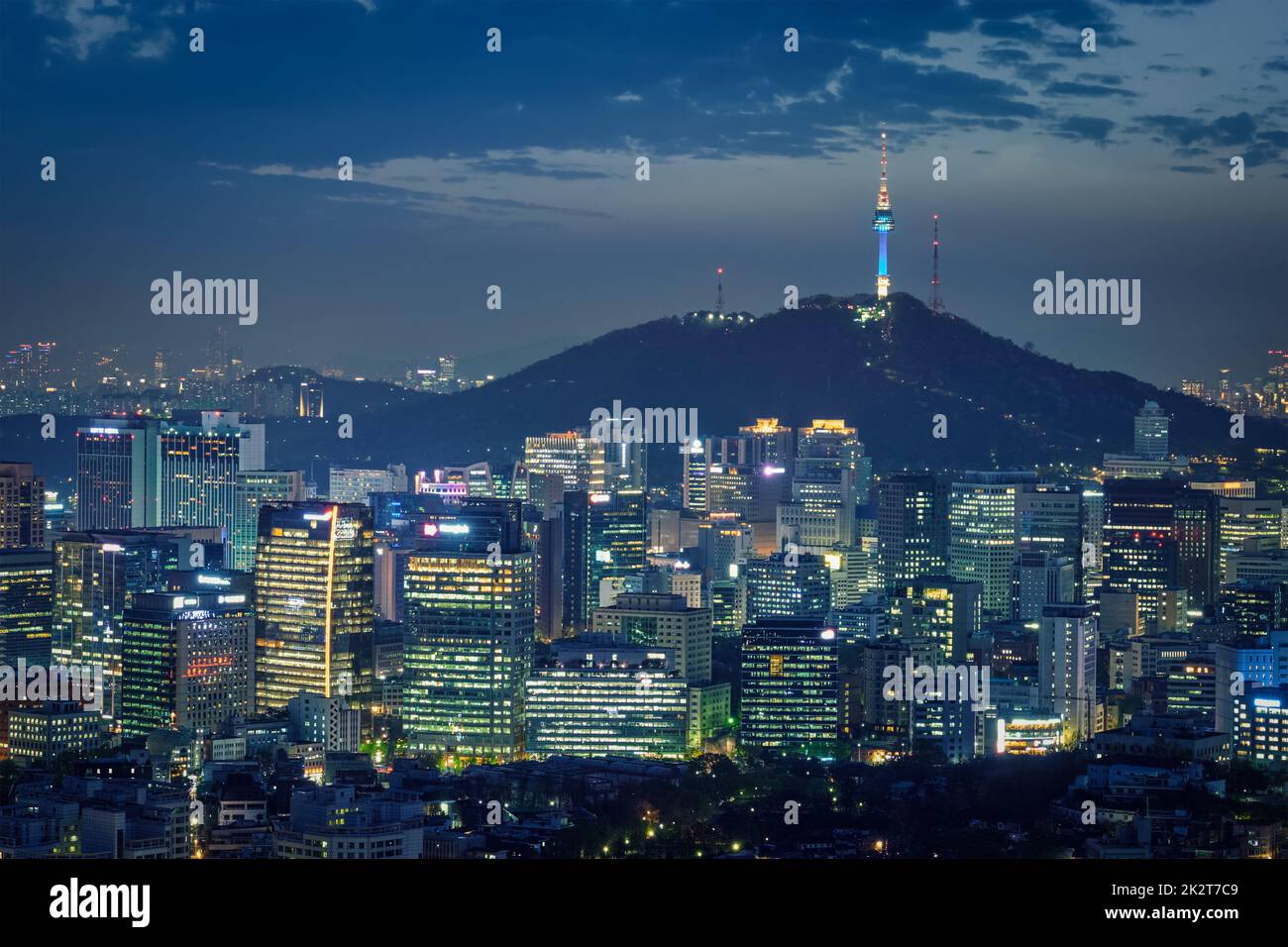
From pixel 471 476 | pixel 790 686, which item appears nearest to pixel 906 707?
pixel 790 686

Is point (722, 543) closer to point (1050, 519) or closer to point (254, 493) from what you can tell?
point (1050, 519)

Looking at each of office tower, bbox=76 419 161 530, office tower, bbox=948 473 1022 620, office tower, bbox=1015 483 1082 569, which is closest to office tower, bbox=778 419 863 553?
office tower, bbox=948 473 1022 620

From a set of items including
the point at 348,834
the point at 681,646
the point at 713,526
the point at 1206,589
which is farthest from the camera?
the point at 713,526

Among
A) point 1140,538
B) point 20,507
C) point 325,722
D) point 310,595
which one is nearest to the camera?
point 325,722

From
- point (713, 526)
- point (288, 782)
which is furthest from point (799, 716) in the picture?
point (713, 526)

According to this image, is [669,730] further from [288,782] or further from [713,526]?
[713,526]

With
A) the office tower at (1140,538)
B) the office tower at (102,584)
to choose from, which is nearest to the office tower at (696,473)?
the office tower at (1140,538)
